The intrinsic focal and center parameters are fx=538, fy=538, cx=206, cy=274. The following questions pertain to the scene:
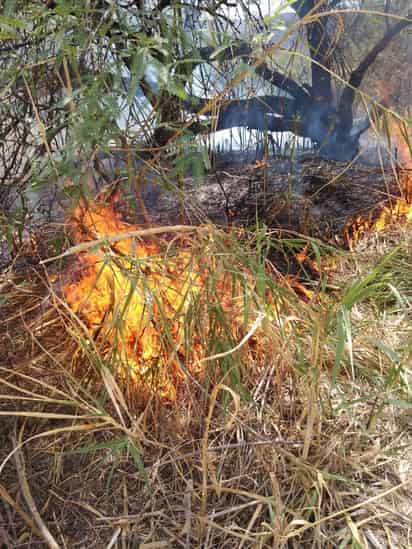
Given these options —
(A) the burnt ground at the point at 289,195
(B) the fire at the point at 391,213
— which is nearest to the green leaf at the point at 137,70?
(A) the burnt ground at the point at 289,195

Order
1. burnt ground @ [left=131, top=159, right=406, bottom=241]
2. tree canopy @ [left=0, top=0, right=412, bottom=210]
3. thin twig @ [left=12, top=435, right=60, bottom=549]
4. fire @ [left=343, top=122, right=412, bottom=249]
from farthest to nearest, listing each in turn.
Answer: fire @ [left=343, top=122, right=412, bottom=249] → burnt ground @ [left=131, top=159, right=406, bottom=241] → tree canopy @ [left=0, top=0, right=412, bottom=210] → thin twig @ [left=12, top=435, right=60, bottom=549]

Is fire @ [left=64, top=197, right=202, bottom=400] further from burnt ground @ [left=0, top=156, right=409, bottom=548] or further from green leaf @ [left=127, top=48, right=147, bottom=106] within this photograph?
green leaf @ [left=127, top=48, right=147, bottom=106]

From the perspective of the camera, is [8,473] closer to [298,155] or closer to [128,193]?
[128,193]

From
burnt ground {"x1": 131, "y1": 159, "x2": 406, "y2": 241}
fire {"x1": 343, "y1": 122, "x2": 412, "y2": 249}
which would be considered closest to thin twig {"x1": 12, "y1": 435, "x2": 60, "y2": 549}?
burnt ground {"x1": 131, "y1": 159, "x2": 406, "y2": 241}

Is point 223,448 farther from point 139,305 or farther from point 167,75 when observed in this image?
point 167,75

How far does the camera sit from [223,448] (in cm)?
77

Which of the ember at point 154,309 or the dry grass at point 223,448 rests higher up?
the ember at point 154,309

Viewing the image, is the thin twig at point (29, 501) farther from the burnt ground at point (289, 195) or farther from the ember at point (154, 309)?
the burnt ground at point (289, 195)

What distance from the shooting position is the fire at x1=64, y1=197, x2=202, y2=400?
2.66ft

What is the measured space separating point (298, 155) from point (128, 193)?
0.71 meters

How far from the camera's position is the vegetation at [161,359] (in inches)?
27.5

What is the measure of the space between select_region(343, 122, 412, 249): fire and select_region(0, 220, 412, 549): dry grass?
29.2 inches

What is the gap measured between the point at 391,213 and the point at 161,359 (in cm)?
110

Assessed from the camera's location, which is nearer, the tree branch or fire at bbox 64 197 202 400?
fire at bbox 64 197 202 400
